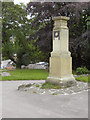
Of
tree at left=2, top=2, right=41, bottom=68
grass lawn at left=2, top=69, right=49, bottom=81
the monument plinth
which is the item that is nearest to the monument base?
the monument plinth

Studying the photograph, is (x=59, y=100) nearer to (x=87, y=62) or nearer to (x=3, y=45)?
(x=87, y=62)

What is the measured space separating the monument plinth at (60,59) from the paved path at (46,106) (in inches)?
63.8

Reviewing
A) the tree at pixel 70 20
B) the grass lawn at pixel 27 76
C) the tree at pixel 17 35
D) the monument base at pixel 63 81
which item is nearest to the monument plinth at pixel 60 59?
the monument base at pixel 63 81

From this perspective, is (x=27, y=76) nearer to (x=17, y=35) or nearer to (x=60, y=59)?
(x=60, y=59)

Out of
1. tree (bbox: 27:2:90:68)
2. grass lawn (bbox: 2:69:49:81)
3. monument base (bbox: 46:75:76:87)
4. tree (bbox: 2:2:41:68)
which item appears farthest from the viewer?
tree (bbox: 2:2:41:68)

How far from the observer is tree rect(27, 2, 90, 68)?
16.7 m

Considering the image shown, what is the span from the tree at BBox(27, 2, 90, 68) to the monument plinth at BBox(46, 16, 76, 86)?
8.37 metres

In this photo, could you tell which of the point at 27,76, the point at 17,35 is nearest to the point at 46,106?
the point at 27,76

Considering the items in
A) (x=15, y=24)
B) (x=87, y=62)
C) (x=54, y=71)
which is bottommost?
(x=87, y=62)

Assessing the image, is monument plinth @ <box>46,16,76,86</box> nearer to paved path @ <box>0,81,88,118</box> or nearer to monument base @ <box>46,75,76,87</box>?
monument base @ <box>46,75,76,87</box>

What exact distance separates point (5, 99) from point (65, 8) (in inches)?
495

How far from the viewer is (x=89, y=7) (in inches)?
679

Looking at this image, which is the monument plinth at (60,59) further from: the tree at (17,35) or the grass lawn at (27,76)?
the tree at (17,35)

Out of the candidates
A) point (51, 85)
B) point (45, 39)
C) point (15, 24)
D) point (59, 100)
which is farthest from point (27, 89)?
point (15, 24)
